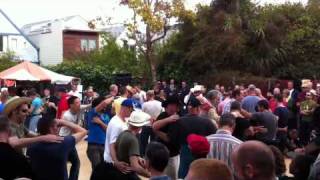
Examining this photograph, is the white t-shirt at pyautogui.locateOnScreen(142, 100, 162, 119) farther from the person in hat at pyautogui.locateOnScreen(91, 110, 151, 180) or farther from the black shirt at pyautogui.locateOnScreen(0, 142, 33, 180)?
the black shirt at pyautogui.locateOnScreen(0, 142, 33, 180)

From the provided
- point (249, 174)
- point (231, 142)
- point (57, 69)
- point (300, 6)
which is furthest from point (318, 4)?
point (249, 174)

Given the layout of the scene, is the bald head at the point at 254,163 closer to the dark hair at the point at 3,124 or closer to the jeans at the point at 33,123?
the dark hair at the point at 3,124

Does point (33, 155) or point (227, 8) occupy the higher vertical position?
point (227, 8)

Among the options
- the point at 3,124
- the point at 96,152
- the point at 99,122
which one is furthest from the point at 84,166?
the point at 3,124

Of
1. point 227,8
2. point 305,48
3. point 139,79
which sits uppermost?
point 227,8

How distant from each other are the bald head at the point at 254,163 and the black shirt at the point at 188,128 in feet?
13.1

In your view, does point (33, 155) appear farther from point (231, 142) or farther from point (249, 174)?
point (249, 174)

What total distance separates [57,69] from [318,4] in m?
18.4

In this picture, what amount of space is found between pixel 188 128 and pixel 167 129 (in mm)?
403

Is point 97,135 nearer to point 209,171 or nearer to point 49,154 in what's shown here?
point 49,154

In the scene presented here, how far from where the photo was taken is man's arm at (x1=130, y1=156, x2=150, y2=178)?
18.8 feet

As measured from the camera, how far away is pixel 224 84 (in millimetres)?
26734

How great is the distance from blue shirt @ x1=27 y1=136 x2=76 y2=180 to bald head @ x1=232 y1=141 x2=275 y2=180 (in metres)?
2.96

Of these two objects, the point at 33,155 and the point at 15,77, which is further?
the point at 15,77
